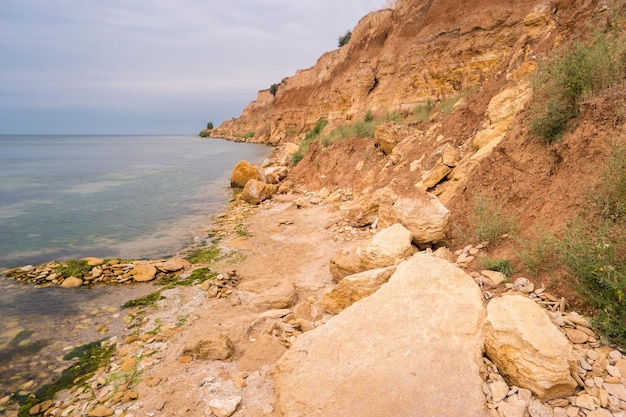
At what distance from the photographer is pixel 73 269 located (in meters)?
7.75

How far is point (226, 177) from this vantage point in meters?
23.8

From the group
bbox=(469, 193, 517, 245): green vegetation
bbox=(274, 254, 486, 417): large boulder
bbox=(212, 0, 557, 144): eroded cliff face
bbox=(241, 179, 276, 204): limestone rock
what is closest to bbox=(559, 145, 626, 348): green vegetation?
bbox=(274, 254, 486, 417): large boulder

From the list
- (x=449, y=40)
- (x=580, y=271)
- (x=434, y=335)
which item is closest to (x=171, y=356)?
(x=434, y=335)

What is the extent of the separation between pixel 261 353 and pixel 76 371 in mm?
2860

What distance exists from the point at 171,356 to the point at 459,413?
3.76 meters

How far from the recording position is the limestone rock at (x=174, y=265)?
7910mm

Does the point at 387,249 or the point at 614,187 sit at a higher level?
the point at 614,187

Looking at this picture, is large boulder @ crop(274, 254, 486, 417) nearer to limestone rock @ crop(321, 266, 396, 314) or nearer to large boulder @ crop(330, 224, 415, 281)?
limestone rock @ crop(321, 266, 396, 314)

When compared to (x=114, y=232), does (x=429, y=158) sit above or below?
above

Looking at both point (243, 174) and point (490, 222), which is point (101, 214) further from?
point (490, 222)

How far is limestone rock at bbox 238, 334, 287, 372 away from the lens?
3.98m

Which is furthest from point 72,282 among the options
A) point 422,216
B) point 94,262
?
point 422,216

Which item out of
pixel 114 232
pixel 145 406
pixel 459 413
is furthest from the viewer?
pixel 114 232

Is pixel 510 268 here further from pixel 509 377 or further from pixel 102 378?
pixel 102 378
